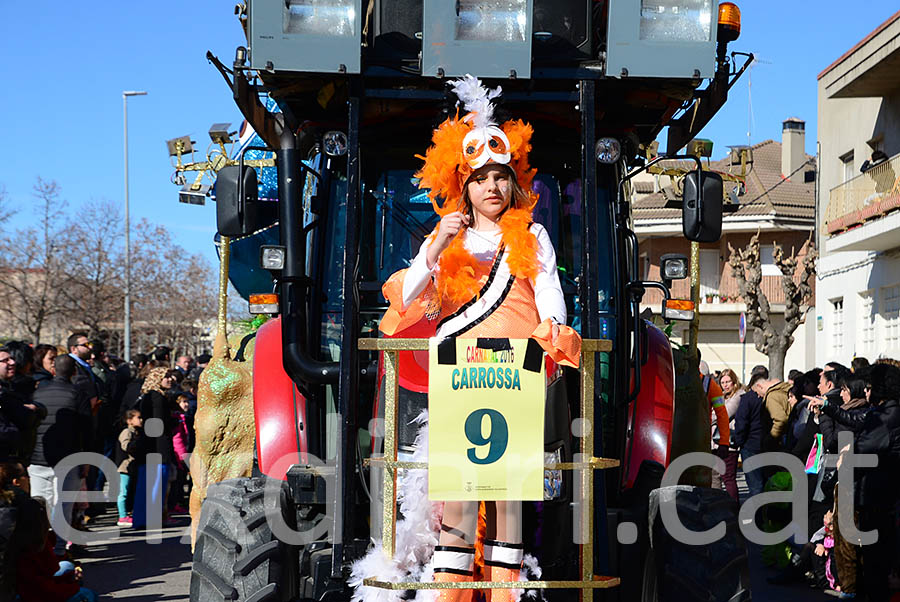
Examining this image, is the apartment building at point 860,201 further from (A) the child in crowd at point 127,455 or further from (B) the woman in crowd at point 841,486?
(A) the child in crowd at point 127,455

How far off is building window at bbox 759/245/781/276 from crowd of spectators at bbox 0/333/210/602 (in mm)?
31684

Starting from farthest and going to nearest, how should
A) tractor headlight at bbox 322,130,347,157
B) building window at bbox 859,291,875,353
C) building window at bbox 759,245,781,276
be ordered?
1. building window at bbox 759,245,781,276
2. building window at bbox 859,291,875,353
3. tractor headlight at bbox 322,130,347,157

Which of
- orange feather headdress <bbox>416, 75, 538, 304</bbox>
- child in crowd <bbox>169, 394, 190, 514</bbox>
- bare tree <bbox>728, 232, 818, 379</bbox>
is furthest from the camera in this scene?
bare tree <bbox>728, 232, 818, 379</bbox>

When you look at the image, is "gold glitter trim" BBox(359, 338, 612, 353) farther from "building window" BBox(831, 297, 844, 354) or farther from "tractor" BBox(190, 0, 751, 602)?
"building window" BBox(831, 297, 844, 354)

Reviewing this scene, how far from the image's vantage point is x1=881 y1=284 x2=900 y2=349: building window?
21.6m

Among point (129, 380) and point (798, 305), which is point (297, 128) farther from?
point (798, 305)

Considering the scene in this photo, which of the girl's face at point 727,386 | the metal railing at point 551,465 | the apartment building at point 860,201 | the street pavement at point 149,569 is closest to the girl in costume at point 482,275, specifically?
the metal railing at point 551,465

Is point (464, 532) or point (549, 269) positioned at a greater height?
point (549, 269)

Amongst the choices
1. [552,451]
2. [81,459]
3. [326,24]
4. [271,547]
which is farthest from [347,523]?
[81,459]

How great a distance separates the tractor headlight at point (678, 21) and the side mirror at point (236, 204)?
191cm

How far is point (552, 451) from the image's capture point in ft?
14.0

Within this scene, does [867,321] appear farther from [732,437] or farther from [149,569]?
[149,569]

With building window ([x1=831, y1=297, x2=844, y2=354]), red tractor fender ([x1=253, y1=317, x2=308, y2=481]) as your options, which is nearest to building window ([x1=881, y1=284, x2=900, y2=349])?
building window ([x1=831, y1=297, x2=844, y2=354])

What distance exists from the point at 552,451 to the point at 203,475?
5042mm
